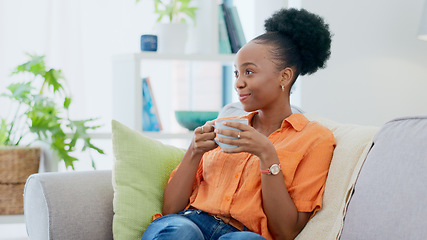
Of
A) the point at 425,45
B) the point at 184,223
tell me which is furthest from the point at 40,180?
the point at 425,45

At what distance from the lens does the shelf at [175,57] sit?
2.62 meters

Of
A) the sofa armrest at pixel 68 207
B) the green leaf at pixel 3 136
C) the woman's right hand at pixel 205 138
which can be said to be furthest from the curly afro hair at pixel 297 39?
the green leaf at pixel 3 136

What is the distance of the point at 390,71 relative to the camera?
2.89 m

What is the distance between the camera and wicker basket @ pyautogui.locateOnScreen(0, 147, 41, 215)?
2.45 m

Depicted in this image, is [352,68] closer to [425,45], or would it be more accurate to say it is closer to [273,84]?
[425,45]

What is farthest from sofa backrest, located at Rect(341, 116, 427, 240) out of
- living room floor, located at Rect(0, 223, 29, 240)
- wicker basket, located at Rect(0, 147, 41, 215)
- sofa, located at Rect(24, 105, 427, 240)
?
living room floor, located at Rect(0, 223, 29, 240)

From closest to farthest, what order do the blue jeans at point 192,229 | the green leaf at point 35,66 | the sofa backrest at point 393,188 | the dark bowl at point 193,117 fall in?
→ the sofa backrest at point 393,188, the blue jeans at point 192,229, the green leaf at point 35,66, the dark bowl at point 193,117

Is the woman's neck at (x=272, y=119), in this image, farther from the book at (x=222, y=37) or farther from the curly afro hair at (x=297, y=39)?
the book at (x=222, y=37)

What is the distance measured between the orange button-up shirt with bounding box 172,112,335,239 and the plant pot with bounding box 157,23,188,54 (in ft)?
4.25

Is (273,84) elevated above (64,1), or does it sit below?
below

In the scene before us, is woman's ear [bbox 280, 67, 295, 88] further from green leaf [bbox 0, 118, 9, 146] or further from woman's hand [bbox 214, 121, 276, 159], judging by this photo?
green leaf [bbox 0, 118, 9, 146]

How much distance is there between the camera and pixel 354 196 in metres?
1.31

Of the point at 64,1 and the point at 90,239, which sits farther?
the point at 64,1

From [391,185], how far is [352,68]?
1690 millimetres
